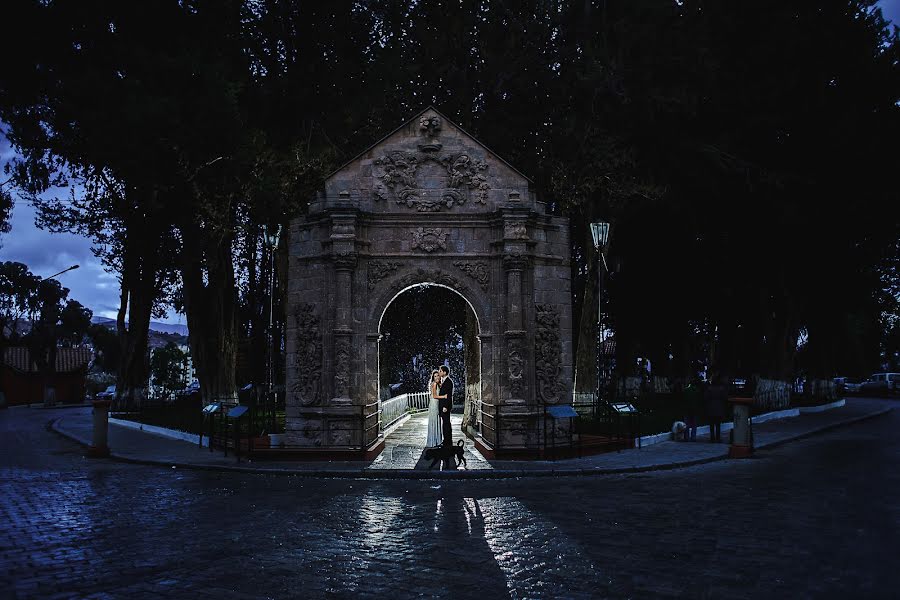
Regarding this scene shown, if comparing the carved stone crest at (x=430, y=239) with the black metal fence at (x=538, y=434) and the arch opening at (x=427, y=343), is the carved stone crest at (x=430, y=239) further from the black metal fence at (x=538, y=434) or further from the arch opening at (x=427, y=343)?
the black metal fence at (x=538, y=434)

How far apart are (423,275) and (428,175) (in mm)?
2399

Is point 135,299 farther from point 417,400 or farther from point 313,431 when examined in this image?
point 313,431

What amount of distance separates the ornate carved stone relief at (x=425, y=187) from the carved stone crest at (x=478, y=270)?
57.4 inches

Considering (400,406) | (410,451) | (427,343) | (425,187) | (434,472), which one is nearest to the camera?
(434,472)

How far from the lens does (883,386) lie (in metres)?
56.4

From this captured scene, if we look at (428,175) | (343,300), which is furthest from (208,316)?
(428,175)

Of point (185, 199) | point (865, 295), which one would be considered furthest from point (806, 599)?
point (865, 295)

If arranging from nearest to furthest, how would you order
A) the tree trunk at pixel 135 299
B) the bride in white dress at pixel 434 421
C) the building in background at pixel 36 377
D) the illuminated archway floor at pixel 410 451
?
the illuminated archway floor at pixel 410 451, the bride in white dress at pixel 434 421, the tree trunk at pixel 135 299, the building in background at pixel 36 377

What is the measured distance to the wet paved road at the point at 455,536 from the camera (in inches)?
258

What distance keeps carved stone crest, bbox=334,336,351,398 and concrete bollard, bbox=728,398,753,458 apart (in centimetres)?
889

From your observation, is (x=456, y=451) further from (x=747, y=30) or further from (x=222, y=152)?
(x=747, y=30)

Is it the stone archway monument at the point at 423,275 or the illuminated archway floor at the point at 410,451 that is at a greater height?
the stone archway monument at the point at 423,275

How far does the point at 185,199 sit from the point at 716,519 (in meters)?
20.8

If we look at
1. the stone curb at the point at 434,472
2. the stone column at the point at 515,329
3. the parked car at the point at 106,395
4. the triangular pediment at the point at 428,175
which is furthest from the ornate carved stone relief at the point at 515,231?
the parked car at the point at 106,395
